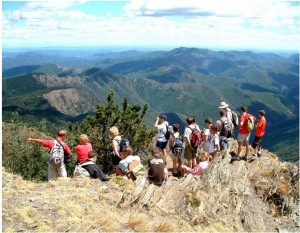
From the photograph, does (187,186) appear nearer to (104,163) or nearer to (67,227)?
(67,227)

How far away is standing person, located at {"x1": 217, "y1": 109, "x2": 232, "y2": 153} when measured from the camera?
71.7 ft

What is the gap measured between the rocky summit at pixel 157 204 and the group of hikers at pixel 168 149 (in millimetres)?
744

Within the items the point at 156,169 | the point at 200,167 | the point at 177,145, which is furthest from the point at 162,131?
the point at 156,169

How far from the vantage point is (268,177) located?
2138cm

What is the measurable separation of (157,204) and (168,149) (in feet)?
19.8

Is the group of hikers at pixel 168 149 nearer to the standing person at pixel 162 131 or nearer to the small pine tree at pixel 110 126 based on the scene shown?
the standing person at pixel 162 131

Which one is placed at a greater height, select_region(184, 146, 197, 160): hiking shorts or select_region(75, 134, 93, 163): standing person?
select_region(75, 134, 93, 163): standing person

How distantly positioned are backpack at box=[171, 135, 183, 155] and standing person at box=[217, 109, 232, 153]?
157 inches

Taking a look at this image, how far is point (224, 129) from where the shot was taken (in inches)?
869

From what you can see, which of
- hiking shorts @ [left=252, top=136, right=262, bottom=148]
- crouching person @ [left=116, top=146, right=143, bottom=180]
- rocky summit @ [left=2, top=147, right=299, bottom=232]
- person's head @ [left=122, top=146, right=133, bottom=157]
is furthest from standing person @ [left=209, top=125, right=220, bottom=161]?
person's head @ [left=122, top=146, right=133, bottom=157]

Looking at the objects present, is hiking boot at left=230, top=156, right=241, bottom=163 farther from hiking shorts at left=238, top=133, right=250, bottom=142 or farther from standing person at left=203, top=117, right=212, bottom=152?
standing person at left=203, top=117, right=212, bottom=152

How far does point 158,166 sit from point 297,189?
34.6 ft

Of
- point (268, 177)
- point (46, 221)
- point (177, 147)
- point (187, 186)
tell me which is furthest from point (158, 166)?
point (268, 177)

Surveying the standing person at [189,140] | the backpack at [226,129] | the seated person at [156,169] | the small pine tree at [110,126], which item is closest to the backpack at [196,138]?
the standing person at [189,140]
